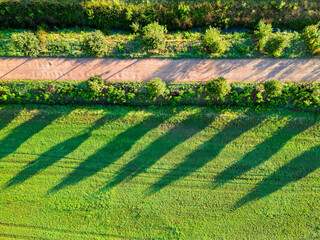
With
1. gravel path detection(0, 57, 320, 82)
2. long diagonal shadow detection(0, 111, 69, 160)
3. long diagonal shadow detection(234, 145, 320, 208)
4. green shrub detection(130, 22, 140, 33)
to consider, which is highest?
green shrub detection(130, 22, 140, 33)

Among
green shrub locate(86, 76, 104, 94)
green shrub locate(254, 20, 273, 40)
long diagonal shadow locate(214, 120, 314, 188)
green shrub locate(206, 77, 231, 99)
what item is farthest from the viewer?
long diagonal shadow locate(214, 120, 314, 188)

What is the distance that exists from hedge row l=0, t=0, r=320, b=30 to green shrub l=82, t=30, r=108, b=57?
68.8 inches

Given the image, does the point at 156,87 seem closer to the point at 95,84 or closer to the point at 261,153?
the point at 95,84

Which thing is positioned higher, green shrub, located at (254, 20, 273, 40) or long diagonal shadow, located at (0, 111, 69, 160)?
green shrub, located at (254, 20, 273, 40)

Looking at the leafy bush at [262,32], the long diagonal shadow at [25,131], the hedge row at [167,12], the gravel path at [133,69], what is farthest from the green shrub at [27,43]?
the leafy bush at [262,32]

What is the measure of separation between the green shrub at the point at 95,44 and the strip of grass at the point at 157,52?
845 millimetres

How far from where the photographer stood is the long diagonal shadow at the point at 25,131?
13.7 meters

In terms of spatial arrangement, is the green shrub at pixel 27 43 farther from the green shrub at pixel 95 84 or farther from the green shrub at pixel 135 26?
the green shrub at pixel 135 26

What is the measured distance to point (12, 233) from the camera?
44.4 feet

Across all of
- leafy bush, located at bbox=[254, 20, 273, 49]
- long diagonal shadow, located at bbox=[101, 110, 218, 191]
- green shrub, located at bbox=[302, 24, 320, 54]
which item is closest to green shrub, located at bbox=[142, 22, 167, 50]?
long diagonal shadow, located at bbox=[101, 110, 218, 191]

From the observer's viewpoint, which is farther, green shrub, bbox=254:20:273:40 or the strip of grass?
the strip of grass

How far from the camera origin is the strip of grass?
1362 cm

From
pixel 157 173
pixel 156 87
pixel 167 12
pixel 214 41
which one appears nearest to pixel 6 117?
pixel 156 87

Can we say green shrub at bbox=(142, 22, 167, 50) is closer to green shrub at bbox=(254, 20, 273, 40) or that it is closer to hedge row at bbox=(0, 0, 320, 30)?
hedge row at bbox=(0, 0, 320, 30)
